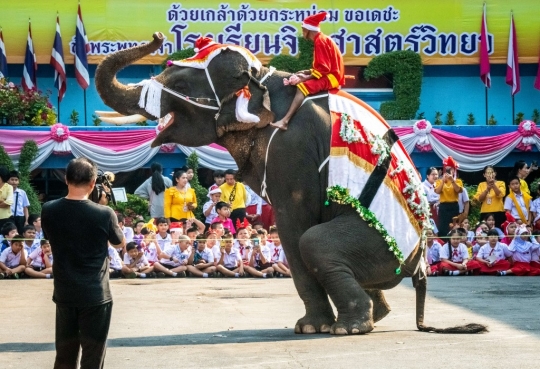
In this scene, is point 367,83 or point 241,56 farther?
point 367,83

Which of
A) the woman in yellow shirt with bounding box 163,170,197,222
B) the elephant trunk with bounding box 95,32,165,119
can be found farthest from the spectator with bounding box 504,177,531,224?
the elephant trunk with bounding box 95,32,165,119

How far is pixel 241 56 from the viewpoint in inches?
416

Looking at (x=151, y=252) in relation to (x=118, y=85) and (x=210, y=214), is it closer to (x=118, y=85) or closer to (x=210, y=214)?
(x=210, y=214)

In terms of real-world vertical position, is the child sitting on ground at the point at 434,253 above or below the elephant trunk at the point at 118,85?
below

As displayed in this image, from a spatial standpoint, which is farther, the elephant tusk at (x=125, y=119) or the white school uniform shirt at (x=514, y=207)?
the white school uniform shirt at (x=514, y=207)

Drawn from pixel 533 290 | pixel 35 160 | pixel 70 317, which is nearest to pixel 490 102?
pixel 35 160

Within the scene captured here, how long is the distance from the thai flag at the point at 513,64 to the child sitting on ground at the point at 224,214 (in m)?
9.57

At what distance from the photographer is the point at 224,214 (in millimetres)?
18531

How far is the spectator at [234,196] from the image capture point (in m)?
19.3

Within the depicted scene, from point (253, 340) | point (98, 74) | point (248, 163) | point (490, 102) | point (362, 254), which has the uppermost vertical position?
point (490, 102)

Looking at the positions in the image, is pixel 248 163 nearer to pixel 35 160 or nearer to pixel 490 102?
pixel 35 160

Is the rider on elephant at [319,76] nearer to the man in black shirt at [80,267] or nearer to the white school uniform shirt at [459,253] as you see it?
the man in black shirt at [80,267]

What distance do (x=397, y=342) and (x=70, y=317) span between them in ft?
10.1

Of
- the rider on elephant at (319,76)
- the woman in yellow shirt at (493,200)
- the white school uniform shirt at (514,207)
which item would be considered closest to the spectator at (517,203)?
the white school uniform shirt at (514,207)
